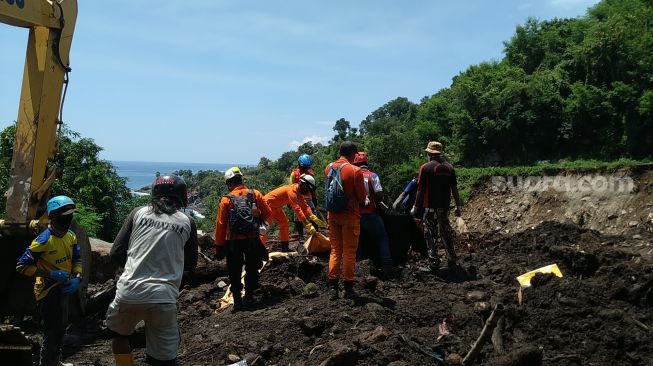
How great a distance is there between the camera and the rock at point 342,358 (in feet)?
15.9

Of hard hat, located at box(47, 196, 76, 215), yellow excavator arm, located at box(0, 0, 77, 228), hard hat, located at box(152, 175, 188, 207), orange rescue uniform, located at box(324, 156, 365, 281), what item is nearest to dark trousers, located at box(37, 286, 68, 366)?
hard hat, located at box(47, 196, 76, 215)

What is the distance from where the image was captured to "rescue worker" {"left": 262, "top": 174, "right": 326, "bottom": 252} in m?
9.66

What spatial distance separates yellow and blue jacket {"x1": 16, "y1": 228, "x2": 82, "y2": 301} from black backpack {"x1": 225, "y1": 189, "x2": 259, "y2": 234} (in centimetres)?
212

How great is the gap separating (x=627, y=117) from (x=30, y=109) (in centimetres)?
2070

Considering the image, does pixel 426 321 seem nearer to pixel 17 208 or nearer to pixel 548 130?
pixel 17 208

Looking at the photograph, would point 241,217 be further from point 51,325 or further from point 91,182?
point 91,182

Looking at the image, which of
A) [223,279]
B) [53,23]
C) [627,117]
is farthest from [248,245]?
[627,117]

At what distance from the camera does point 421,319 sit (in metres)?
6.11

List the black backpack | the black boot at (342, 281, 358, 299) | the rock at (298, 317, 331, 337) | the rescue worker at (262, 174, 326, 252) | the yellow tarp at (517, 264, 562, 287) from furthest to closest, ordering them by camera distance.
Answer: the rescue worker at (262, 174, 326, 252) → the black backpack → the yellow tarp at (517, 264, 562, 287) → the black boot at (342, 281, 358, 299) → the rock at (298, 317, 331, 337)

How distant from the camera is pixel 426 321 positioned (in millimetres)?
6102

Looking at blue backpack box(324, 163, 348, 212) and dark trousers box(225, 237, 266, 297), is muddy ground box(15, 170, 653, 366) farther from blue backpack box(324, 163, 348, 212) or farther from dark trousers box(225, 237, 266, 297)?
blue backpack box(324, 163, 348, 212)

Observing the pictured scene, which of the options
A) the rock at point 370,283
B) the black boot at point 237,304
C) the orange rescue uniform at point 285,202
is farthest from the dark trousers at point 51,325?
the orange rescue uniform at point 285,202

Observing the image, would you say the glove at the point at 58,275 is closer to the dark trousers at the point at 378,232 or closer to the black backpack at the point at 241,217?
the black backpack at the point at 241,217

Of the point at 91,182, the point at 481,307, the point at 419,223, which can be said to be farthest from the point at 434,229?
the point at 91,182
